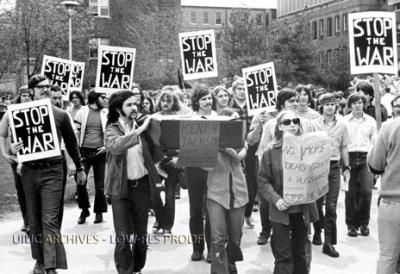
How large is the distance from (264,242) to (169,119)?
296 centimetres

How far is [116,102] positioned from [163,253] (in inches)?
90.5

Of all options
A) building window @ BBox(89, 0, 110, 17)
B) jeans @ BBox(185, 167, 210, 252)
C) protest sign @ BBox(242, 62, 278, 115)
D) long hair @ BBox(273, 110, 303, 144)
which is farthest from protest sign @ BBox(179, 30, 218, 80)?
building window @ BBox(89, 0, 110, 17)

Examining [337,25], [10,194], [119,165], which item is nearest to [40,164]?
[119,165]

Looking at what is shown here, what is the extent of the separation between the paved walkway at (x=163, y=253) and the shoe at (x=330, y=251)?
0.07m

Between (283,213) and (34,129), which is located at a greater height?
(34,129)

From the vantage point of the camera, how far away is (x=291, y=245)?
19.1 ft

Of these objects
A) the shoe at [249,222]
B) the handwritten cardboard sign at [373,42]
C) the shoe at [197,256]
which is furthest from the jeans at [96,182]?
the handwritten cardboard sign at [373,42]

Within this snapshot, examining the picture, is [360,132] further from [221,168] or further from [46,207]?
[46,207]

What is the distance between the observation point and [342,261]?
23.9ft

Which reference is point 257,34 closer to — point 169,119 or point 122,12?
point 122,12

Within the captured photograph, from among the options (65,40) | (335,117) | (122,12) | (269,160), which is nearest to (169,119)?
(269,160)

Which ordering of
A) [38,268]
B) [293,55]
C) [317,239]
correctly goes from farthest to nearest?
[293,55] < [317,239] < [38,268]

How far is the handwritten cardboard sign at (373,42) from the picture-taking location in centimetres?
868

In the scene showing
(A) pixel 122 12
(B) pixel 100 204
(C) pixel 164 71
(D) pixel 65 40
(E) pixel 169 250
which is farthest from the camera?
(A) pixel 122 12
